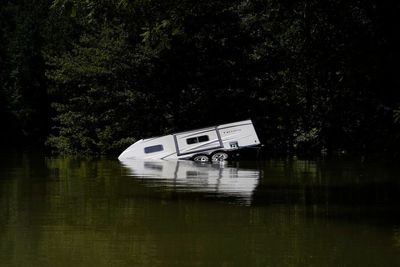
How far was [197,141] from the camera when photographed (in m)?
36.6

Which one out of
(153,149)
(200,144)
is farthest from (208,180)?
(153,149)

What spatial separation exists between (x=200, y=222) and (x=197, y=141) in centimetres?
2366

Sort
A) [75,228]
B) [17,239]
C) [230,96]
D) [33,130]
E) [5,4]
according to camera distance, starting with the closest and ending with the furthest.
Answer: [17,239], [75,228], [230,96], [33,130], [5,4]

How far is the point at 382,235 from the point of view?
1155 cm

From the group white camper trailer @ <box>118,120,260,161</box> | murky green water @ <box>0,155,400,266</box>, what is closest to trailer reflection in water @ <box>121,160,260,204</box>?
murky green water @ <box>0,155,400,266</box>

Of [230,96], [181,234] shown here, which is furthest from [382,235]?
[230,96]

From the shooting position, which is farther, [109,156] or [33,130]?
[33,130]

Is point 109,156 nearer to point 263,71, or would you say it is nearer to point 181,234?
point 263,71

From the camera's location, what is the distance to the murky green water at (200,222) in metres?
9.86

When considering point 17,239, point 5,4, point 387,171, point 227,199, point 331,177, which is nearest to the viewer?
point 17,239

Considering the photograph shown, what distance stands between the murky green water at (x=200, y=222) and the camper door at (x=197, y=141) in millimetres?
13869

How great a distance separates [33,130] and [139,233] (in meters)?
65.6

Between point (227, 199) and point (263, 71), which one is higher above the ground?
point (263, 71)

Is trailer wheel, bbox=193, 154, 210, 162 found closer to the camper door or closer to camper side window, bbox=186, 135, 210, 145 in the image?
the camper door
